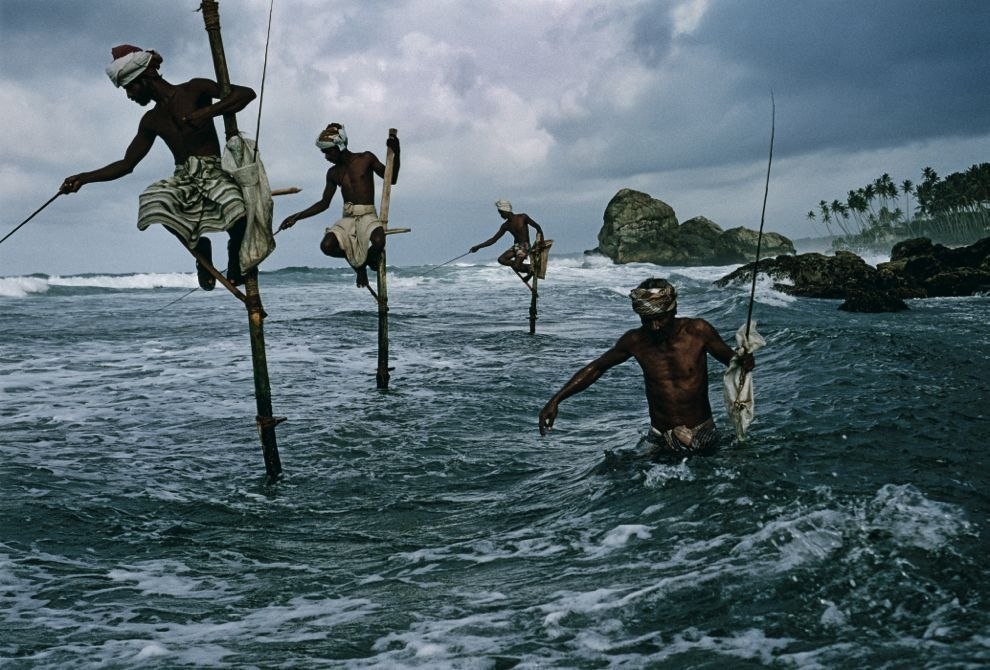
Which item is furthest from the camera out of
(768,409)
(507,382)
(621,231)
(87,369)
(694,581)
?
(621,231)

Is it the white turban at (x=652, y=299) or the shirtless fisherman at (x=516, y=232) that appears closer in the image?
the white turban at (x=652, y=299)

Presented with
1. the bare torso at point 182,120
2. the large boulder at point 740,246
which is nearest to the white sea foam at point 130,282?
the bare torso at point 182,120

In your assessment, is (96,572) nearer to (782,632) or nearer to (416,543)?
(416,543)

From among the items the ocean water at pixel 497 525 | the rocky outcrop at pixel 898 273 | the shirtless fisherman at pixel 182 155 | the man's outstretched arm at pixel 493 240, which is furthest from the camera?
the rocky outcrop at pixel 898 273

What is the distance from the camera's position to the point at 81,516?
22.2ft

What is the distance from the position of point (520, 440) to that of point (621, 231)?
7802cm

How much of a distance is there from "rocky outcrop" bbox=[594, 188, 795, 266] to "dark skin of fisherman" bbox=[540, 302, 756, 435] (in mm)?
79238

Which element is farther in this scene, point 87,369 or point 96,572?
point 87,369

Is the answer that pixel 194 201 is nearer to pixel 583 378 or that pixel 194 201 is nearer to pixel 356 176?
pixel 583 378

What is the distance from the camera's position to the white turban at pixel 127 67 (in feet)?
20.4

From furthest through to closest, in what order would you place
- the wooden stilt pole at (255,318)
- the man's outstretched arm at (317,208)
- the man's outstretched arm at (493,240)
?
the man's outstretched arm at (493,240)
the man's outstretched arm at (317,208)
the wooden stilt pole at (255,318)

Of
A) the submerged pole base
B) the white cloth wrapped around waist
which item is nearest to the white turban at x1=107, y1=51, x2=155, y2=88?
the submerged pole base

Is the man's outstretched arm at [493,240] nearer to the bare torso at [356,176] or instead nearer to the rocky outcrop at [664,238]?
the bare torso at [356,176]

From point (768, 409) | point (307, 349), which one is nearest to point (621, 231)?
point (307, 349)
